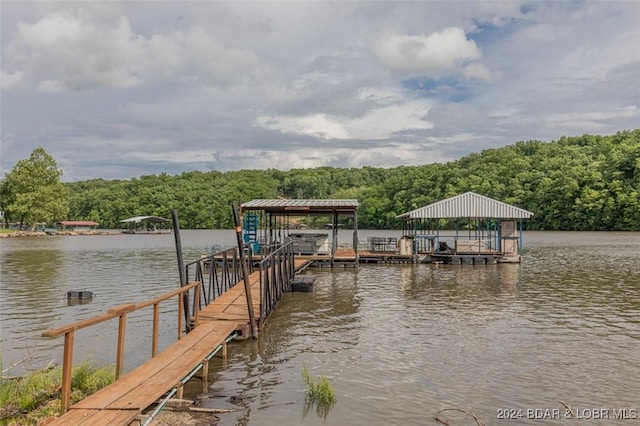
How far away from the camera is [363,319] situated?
13.6 meters

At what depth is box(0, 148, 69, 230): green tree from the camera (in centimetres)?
7981

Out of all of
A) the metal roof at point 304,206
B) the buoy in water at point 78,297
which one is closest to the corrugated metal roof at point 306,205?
the metal roof at point 304,206

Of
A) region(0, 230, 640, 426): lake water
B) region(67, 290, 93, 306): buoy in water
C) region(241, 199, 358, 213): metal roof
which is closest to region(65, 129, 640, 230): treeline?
region(241, 199, 358, 213): metal roof

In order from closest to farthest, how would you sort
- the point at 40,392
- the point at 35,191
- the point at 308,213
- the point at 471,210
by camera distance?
the point at 40,392 < the point at 471,210 < the point at 308,213 < the point at 35,191

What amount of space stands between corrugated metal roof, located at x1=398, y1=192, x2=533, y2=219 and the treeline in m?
34.5

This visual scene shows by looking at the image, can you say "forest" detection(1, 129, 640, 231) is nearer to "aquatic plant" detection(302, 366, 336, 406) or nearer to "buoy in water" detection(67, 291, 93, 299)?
"buoy in water" detection(67, 291, 93, 299)

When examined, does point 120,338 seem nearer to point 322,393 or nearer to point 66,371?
point 66,371

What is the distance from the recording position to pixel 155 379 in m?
6.56

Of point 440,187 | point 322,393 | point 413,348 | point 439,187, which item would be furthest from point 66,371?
point 440,187

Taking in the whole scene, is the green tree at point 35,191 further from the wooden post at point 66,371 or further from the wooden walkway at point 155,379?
the wooden post at point 66,371

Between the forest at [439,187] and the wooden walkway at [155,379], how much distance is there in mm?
77442

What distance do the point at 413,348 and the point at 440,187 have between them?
92.1 meters

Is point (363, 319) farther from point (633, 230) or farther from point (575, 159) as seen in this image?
point (575, 159)

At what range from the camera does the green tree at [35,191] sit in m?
79.8
